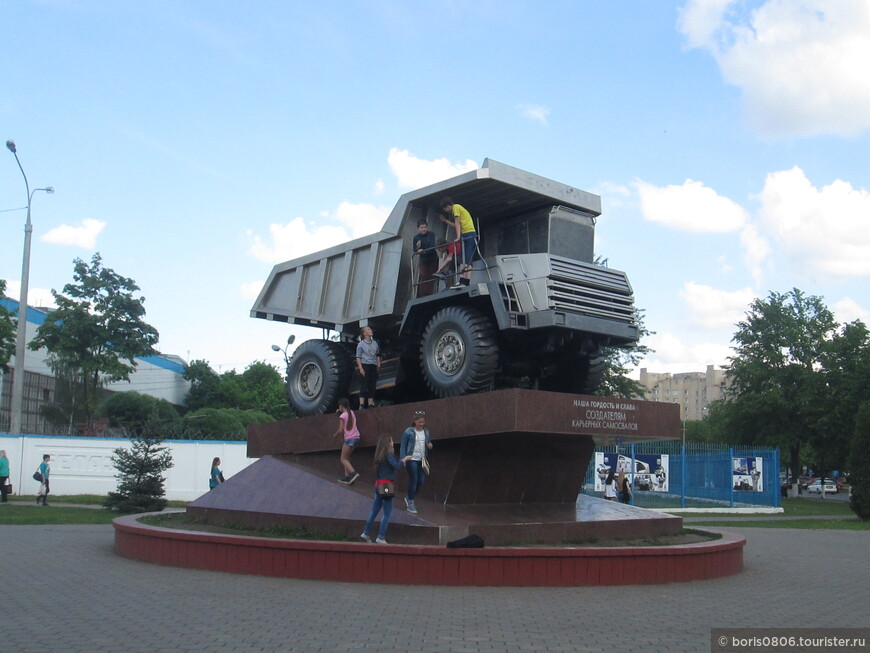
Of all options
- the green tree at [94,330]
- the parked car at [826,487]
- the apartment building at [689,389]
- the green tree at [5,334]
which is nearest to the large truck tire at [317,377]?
the green tree at [5,334]

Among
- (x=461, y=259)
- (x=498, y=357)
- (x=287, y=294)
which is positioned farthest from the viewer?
(x=287, y=294)

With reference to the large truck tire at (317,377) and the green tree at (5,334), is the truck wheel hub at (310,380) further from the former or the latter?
the green tree at (5,334)

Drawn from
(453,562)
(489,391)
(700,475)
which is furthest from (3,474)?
(700,475)

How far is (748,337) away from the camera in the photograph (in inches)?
2143

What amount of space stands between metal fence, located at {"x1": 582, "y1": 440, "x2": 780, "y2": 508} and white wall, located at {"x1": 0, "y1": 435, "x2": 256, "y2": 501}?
42.6 feet

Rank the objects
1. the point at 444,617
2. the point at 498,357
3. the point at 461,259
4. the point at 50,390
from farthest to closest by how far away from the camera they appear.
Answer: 1. the point at 50,390
2. the point at 461,259
3. the point at 498,357
4. the point at 444,617

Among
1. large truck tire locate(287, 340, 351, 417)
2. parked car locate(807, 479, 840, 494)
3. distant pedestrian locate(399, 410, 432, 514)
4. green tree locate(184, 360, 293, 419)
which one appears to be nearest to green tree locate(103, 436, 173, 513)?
large truck tire locate(287, 340, 351, 417)

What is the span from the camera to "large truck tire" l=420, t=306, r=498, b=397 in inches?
441

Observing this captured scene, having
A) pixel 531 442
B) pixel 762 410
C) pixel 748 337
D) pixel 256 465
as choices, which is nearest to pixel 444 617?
pixel 531 442

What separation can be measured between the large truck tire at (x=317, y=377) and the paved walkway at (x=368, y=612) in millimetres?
3844

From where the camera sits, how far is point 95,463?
28.9 m

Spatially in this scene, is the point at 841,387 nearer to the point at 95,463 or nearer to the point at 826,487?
the point at 826,487

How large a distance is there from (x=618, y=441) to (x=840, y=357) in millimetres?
42723

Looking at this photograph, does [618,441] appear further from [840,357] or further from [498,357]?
[840,357]
